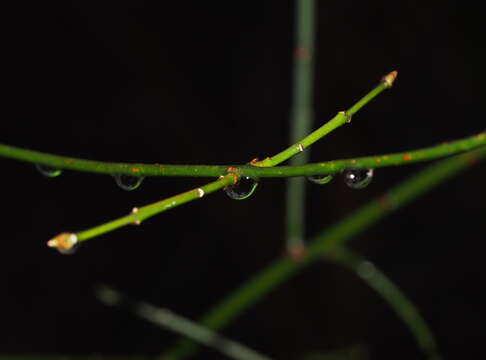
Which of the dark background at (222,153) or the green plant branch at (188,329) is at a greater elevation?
the dark background at (222,153)

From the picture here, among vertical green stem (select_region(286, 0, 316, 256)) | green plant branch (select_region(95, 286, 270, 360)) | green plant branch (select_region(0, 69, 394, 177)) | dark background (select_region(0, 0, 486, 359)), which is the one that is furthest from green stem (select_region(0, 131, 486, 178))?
dark background (select_region(0, 0, 486, 359))

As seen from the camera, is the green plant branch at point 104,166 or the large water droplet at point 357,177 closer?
the green plant branch at point 104,166

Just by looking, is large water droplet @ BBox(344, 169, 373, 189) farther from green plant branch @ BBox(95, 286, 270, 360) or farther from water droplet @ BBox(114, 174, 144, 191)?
green plant branch @ BBox(95, 286, 270, 360)

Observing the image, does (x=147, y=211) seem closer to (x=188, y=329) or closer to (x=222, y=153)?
(x=188, y=329)

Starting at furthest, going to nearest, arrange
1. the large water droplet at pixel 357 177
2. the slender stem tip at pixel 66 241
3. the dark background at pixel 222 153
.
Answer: the dark background at pixel 222 153 < the large water droplet at pixel 357 177 < the slender stem tip at pixel 66 241

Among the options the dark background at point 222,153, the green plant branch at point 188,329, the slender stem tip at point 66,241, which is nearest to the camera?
the slender stem tip at point 66,241

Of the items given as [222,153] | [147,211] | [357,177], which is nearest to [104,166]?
[147,211]

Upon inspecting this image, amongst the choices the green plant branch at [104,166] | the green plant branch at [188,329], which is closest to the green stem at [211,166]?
the green plant branch at [104,166]

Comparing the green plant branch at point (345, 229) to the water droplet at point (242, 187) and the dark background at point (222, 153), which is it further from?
the water droplet at point (242, 187)
